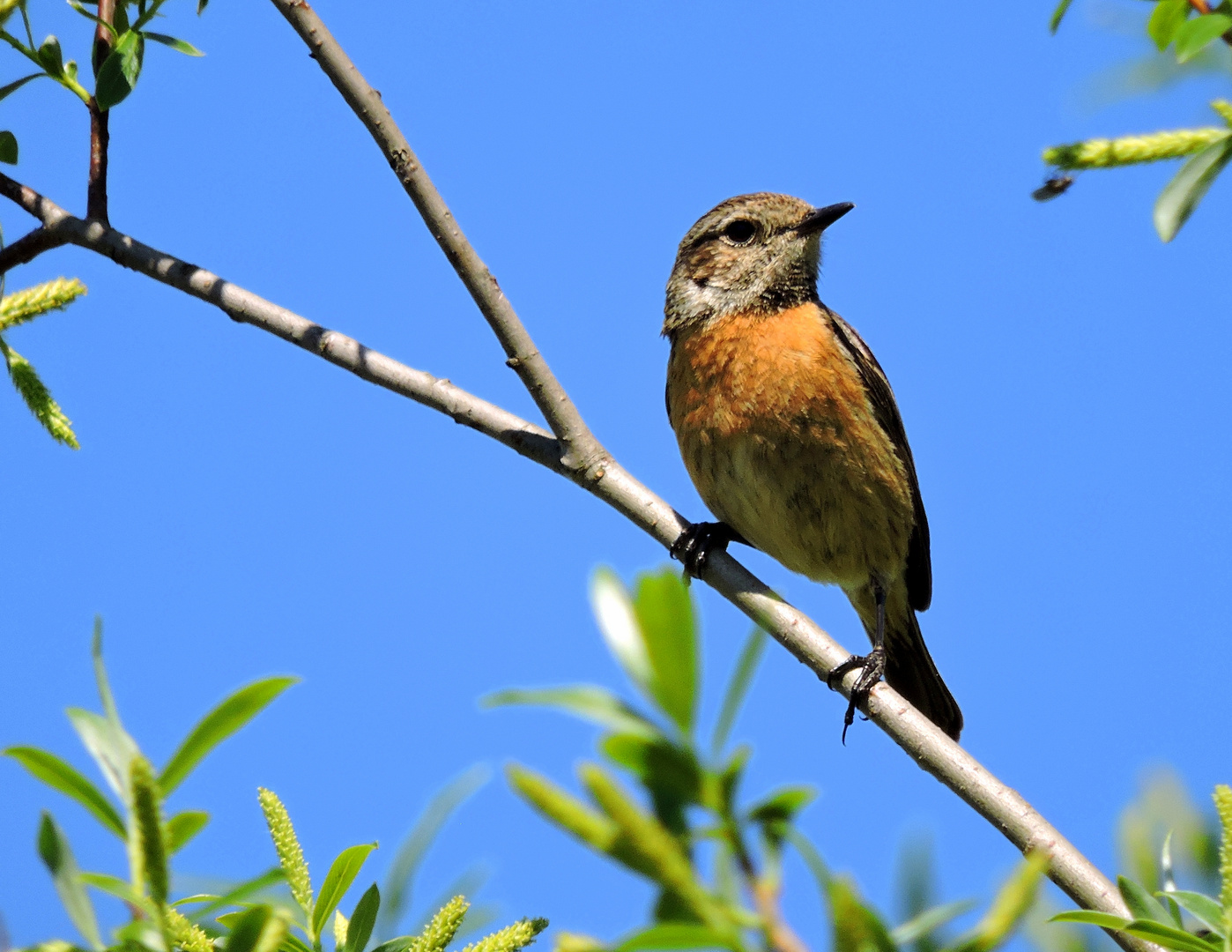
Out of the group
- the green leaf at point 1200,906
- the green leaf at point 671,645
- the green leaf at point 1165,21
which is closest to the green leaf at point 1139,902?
the green leaf at point 1200,906

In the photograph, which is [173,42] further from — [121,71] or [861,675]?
[861,675]

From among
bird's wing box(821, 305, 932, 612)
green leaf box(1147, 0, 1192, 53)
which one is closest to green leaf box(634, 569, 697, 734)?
green leaf box(1147, 0, 1192, 53)

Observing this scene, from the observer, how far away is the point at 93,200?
3537 millimetres

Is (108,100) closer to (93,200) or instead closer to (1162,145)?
(93,200)

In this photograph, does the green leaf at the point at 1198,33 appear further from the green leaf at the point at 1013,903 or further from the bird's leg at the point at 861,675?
the bird's leg at the point at 861,675

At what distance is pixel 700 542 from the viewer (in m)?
4.98

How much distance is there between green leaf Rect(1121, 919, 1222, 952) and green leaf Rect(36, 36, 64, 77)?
3176mm

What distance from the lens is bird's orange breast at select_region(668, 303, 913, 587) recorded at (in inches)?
219

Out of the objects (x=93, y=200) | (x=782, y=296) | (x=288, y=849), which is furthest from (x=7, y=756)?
(x=782, y=296)

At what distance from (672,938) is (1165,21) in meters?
1.39

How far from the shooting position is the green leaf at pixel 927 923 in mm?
960

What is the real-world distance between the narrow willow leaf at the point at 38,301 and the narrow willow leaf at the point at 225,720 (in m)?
1.44

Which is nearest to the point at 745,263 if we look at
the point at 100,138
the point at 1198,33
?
the point at 100,138

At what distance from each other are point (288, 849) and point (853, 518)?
14.6 ft
